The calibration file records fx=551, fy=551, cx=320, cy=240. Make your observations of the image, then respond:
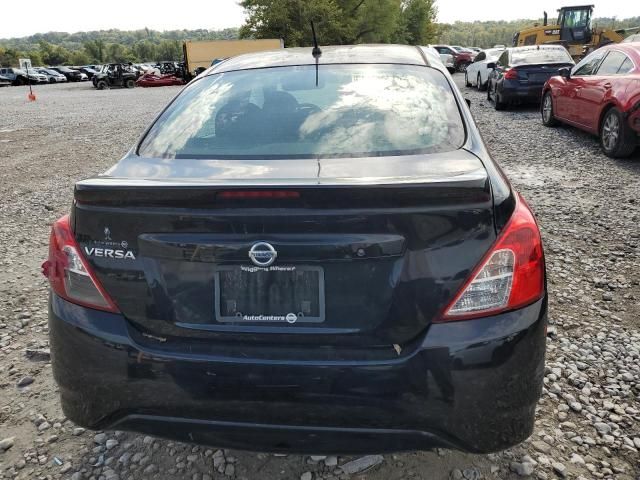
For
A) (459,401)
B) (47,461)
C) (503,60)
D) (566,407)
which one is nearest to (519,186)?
(566,407)

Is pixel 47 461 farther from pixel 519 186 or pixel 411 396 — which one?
pixel 519 186

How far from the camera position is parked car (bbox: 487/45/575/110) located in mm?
12594

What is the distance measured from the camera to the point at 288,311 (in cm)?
182

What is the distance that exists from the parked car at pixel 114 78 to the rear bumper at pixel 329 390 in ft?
133

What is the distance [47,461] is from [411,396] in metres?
1.72

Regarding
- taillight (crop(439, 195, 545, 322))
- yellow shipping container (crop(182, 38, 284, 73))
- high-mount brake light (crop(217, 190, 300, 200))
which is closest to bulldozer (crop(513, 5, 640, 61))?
yellow shipping container (crop(182, 38, 284, 73))

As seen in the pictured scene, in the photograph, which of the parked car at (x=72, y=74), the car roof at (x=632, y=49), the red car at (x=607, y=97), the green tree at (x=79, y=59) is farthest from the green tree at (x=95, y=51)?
the car roof at (x=632, y=49)

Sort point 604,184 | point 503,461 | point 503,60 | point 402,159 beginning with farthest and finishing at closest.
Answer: point 503,60, point 604,184, point 503,461, point 402,159

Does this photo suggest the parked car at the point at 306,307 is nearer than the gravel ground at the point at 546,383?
Yes

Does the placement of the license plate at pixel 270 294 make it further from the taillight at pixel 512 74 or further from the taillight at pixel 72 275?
the taillight at pixel 512 74

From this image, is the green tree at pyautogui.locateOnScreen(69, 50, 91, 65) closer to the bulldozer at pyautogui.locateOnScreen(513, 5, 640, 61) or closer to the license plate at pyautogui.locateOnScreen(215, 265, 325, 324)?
the bulldozer at pyautogui.locateOnScreen(513, 5, 640, 61)

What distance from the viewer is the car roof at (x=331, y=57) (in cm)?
305

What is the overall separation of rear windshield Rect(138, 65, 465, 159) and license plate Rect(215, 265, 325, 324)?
63 centimetres

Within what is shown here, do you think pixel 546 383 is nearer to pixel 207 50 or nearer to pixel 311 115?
pixel 311 115
